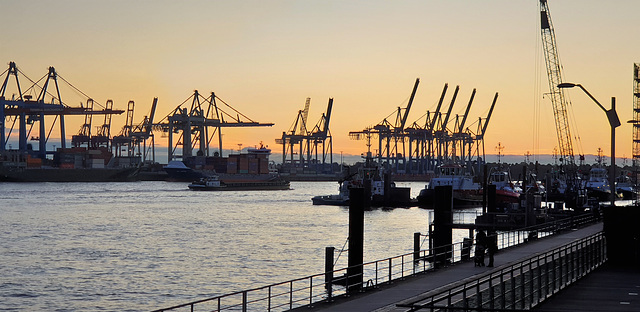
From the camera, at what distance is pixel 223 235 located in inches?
2724

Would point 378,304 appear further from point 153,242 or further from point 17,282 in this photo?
point 153,242

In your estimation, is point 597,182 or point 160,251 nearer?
point 160,251

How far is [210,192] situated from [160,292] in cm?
14695

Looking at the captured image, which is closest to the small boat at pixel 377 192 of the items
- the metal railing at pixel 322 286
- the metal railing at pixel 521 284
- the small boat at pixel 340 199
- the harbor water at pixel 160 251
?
the small boat at pixel 340 199

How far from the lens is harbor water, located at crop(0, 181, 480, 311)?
3794cm

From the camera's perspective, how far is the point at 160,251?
184ft

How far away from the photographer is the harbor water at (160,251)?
37.9 meters

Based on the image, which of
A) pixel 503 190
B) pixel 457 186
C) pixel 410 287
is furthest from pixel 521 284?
pixel 457 186

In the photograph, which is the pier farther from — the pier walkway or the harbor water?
the harbor water

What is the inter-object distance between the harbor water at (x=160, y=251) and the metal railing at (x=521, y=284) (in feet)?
55.7

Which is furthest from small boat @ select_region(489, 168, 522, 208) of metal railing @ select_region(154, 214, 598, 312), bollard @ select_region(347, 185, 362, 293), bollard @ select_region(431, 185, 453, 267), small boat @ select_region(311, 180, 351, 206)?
bollard @ select_region(347, 185, 362, 293)

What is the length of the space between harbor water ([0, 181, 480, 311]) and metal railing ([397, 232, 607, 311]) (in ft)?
55.7

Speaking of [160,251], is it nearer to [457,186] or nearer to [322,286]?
[322,286]

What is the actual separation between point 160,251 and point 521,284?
39.5 m
